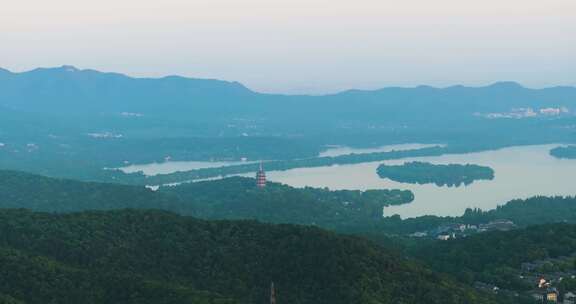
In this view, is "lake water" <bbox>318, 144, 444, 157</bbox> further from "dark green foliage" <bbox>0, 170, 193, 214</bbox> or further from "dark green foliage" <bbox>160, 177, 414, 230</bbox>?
"dark green foliage" <bbox>0, 170, 193, 214</bbox>

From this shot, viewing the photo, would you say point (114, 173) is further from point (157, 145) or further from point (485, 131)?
point (485, 131)

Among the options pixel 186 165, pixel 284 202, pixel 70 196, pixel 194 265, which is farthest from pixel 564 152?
pixel 194 265

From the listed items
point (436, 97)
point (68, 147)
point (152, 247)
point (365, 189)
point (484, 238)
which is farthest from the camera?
point (436, 97)

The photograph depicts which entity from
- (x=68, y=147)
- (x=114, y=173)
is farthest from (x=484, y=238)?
(x=68, y=147)

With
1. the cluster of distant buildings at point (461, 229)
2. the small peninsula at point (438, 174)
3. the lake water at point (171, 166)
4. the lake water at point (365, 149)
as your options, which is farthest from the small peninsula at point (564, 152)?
the cluster of distant buildings at point (461, 229)

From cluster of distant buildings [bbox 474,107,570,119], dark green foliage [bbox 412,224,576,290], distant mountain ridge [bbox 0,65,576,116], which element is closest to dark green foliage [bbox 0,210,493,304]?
dark green foliage [bbox 412,224,576,290]

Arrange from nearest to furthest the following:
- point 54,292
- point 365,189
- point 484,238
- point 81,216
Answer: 1. point 54,292
2. point 81,216
3. point 484,238
4. point 365,189

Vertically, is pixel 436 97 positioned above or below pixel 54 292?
above
